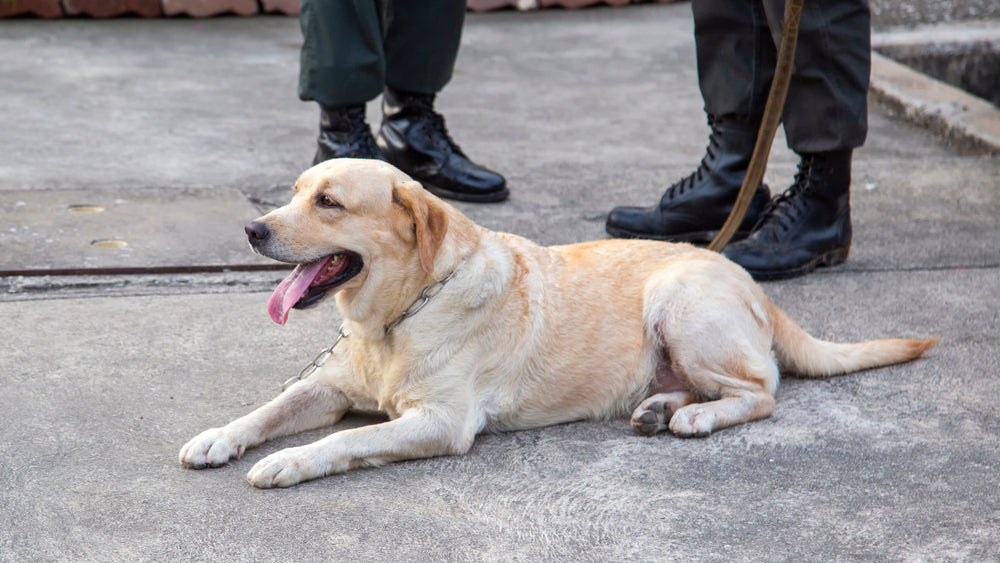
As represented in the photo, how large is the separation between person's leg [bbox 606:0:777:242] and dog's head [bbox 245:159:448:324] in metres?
1.81

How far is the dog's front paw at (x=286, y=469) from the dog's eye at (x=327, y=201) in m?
0.61

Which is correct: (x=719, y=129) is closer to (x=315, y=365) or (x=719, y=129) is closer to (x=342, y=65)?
(x=342, y=65)

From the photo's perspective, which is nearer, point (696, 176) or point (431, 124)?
point (696, 176)

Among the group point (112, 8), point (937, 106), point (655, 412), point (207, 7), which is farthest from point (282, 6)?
point (655, 412)

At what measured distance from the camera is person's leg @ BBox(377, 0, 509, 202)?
4.79 m

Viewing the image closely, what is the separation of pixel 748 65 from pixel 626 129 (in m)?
2.02

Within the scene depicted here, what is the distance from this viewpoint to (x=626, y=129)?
20.6 ft

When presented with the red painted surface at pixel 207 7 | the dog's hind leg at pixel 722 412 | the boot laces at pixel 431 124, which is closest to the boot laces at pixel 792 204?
the dog's hind leg at pixel 722 412

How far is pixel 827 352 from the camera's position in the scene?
127 inches

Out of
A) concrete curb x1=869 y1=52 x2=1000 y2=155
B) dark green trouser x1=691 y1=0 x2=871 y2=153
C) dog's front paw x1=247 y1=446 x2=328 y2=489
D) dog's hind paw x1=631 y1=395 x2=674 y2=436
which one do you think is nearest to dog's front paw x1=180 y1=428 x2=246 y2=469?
dog's front paw x1=247 y1=446 x2=328 y2=489

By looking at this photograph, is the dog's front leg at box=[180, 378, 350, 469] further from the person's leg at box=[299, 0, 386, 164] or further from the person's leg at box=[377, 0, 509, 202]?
the person's leg at box=[377, 0, 509, 202]

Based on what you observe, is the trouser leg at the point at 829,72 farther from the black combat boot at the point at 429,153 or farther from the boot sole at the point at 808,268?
the black combat boot at the point at 429,153

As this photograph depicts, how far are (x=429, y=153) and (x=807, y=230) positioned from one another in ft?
5.68

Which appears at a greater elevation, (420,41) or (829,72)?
(829,72)
